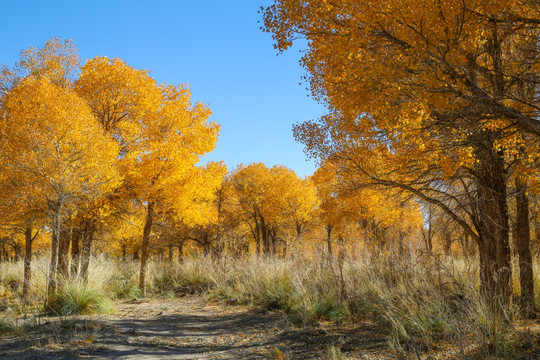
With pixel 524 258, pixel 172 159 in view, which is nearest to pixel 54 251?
pixel 172 159

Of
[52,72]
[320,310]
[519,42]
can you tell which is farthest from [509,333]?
[52,72]

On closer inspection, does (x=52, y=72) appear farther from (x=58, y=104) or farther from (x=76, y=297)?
(x=76, y=297)

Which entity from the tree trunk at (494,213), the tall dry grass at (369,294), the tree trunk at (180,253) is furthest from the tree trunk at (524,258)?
the tree trunk at (180,253)

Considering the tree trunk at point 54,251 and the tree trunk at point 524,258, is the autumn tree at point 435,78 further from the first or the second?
the tree trunk at point 54,251

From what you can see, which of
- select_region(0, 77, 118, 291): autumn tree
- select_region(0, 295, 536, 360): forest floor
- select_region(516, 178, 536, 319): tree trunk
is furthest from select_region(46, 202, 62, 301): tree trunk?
select_region(516, 178, 536, 319): tree trunk

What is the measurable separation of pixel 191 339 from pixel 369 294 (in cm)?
→ 317

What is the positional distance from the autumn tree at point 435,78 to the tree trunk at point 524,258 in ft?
1.28

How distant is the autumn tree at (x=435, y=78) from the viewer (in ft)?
14.0

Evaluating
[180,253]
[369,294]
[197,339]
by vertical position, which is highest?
[369,294]

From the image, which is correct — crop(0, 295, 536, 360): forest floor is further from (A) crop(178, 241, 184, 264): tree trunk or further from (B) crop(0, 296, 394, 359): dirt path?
(A) crop(178, 241, 184, 264): tree trunk

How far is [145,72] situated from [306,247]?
28.7 feet

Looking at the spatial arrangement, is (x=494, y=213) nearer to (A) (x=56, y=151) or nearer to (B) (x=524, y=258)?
(B) (x=524, y=258)

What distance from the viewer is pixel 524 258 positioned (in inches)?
265

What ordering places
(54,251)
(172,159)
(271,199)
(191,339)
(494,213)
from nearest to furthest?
1. (494,213)
2. (191,339)
3. (54,251)
4. (172,159)
5. (271,199)
